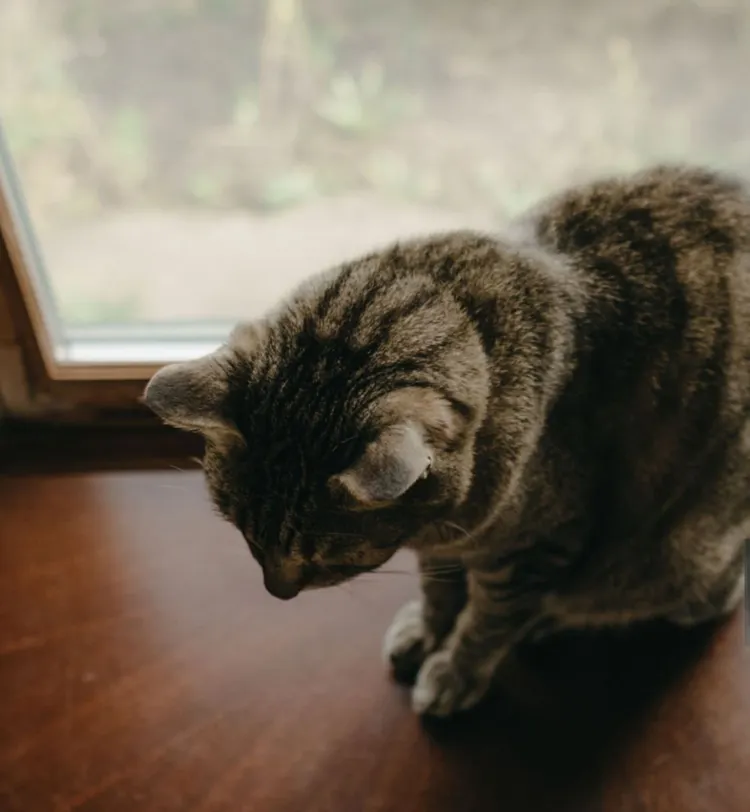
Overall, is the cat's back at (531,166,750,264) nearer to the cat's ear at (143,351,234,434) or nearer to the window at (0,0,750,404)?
the window at (0,0,750,404)

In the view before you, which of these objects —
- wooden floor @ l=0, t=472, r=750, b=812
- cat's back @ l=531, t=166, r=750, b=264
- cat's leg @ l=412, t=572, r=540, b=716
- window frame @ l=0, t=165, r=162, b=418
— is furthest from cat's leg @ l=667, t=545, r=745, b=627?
window frame @ l=0, t=165, r=162, b=418

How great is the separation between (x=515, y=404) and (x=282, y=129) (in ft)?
2.04

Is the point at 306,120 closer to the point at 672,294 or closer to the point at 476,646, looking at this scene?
the point at 672,294

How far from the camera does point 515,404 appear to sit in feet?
2.76

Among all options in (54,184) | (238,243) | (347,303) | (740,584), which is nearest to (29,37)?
(54,184)

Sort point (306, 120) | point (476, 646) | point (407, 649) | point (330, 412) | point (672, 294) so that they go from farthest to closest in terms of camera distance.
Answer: point (306, 120) < point (407, 649) < point (476, 646) < point (672, 294) < point (330, 412)

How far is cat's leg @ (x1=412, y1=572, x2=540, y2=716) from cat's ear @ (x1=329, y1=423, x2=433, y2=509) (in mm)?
321

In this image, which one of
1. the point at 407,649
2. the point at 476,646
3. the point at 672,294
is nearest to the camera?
the point at 672,294

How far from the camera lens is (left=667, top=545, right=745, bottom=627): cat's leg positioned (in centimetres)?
111

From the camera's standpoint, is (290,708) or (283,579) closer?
(283,579)

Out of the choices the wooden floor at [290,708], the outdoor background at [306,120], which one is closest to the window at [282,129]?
the outdoor background at [306,120]

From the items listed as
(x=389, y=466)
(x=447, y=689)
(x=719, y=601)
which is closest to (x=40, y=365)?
(x=447, y=689)

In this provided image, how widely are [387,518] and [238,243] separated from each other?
0.70 meters

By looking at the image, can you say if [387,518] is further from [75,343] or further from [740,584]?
[75,343]
